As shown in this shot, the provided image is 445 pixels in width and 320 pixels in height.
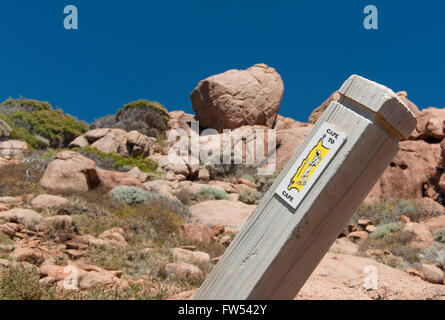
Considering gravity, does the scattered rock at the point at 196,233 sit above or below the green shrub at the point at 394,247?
below

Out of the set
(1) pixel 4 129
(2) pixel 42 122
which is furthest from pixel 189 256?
(2) pixel 42 122

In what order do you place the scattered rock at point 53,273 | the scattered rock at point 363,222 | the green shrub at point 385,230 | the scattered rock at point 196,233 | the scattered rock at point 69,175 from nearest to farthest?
the scattered rock at point 53,273
the scattered rock at point 196,233
the scattered rock at point 69,175
the green shrub at point 385,230
the scattered rock at point 363,222

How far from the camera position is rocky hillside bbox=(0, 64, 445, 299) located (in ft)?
15.4

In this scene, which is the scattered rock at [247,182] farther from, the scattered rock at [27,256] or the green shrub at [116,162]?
the scattered rock at [27,256]

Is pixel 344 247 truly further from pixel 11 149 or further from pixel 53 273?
pixel 11 149

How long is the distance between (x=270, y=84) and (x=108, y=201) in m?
20.0

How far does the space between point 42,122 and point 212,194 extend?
14.4 m

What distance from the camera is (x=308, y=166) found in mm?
1239

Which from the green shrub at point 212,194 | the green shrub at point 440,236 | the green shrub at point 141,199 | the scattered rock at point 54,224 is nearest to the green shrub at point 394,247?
the green shrub at point 440,236

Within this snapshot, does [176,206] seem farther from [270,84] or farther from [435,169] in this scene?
[270,84]

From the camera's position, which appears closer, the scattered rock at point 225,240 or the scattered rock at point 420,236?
the scattered rock at point 225,240

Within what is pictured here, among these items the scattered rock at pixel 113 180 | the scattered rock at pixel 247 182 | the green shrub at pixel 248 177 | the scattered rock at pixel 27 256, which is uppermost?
the green shrub at pixel 248 177

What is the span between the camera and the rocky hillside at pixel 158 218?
4688 millimetres

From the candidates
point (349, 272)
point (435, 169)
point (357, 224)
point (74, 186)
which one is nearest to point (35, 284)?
point (349, 272)
